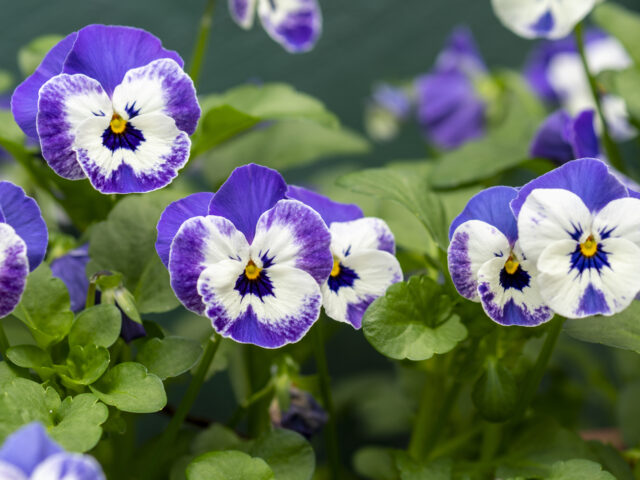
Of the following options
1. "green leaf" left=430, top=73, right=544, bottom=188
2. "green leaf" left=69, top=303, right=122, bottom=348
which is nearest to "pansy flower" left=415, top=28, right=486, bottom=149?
"green leaf" left=430, top=73, right=544, bottom=188

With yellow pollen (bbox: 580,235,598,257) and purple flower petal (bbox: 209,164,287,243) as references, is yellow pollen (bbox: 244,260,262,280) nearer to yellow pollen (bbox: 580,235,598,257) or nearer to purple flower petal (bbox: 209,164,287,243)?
purple flower petal (bbox: 209,164,287,243)

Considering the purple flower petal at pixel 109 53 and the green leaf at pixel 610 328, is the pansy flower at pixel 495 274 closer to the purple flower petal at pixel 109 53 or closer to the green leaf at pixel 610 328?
the green leaf at pixel 610 328

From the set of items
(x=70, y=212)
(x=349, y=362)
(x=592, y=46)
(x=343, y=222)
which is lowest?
(x=349, y=362)

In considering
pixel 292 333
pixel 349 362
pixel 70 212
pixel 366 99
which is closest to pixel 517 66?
pixel 366 99

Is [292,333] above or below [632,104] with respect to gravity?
below

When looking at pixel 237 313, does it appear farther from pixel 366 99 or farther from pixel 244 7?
pixel 366 99

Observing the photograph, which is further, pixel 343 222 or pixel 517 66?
pixel 517 66

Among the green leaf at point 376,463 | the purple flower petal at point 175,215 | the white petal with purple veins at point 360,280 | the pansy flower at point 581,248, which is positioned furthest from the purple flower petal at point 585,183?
the green leaf at point 376,463
